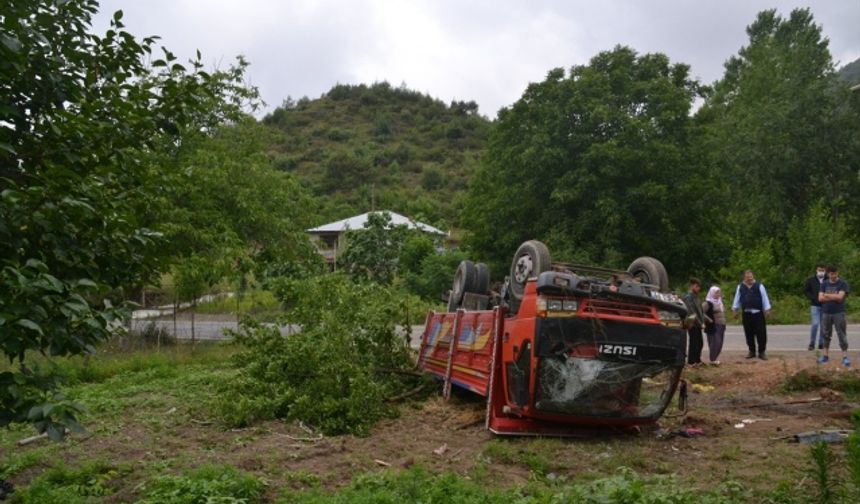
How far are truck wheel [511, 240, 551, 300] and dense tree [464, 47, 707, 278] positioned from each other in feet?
65.7

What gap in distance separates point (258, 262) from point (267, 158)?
2.86 meters

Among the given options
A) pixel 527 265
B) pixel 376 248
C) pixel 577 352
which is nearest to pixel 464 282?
pixel 527 265

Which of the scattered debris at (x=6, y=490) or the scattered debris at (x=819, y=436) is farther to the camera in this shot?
the scattered debris at (x=819, y=436)

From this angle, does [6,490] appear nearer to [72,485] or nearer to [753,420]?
[72,485]

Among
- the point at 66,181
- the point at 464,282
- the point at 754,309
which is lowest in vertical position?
the point at 754,309

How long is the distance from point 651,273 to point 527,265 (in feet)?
5.18

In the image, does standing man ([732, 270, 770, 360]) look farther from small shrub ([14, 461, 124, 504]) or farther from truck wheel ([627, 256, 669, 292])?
small shrub ([14, 461, 124, 504])

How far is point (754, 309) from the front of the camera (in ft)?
43.8

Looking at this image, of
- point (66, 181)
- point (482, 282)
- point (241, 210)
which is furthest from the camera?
point (241, 210)

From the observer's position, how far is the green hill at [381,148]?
69.6m

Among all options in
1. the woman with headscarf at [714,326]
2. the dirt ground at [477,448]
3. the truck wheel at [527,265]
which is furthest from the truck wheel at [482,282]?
the woman with headscarf at [714,326]

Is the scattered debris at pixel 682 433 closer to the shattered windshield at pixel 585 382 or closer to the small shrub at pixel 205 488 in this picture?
the shattered windshield at pixel 585 382

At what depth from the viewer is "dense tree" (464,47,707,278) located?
29266 millimetres

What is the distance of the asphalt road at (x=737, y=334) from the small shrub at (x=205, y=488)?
27.2ft
